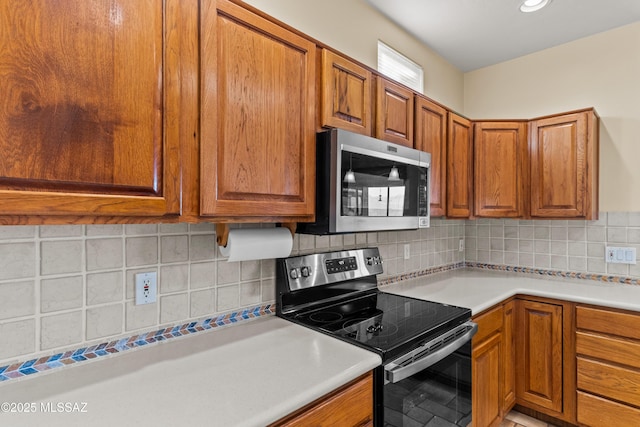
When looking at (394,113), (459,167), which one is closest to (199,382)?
(394,113)

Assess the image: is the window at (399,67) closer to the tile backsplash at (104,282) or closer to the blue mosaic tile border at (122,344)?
the tile backsplash at (104,282)

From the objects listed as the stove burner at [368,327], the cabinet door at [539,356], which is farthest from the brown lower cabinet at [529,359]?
the stove burner at [368,327]

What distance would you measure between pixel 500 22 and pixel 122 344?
2809 mm

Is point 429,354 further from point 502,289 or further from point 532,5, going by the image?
point 532,5

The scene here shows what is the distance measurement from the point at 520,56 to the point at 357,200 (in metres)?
2.34

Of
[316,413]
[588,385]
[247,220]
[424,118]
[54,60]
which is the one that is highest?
[424,118]

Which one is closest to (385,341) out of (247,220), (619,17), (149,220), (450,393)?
(450,393)

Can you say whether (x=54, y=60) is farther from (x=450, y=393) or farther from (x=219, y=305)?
(x=450, y=393)

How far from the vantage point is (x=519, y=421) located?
7.20 ft

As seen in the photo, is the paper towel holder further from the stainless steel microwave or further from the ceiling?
the ceiling

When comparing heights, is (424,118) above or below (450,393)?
above

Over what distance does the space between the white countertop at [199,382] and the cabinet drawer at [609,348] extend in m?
1.59

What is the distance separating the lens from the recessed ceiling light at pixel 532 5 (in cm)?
203

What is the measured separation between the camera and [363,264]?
196cm
